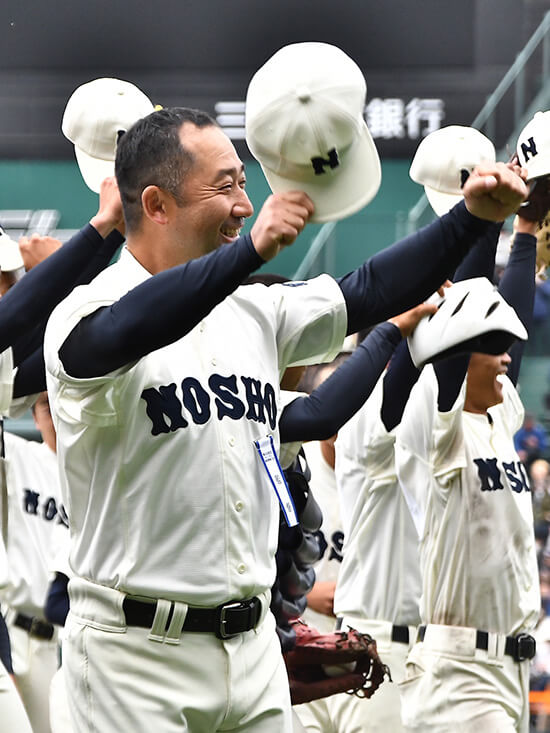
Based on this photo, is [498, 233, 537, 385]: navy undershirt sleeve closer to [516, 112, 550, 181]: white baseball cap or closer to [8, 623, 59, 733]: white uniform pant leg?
[516, 112, 550, 181]: white baseball cap

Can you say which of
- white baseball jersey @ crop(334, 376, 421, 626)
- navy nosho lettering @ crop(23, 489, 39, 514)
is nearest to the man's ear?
white baseball jersey @ crop(334, 376, 421, 626)

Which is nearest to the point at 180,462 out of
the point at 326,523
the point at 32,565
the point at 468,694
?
the point at 468,694

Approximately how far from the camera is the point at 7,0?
1364cm

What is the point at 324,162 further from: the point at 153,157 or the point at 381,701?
the point at 381,701

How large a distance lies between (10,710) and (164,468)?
3.71 feet

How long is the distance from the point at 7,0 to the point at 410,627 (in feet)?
33.2

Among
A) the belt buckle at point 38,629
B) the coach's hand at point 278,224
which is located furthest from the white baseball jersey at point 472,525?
the belt buckle at point 38,629

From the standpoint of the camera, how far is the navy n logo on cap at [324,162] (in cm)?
278

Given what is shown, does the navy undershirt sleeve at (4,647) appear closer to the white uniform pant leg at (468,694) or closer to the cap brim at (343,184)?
the white uniform pant leg at (468,694)

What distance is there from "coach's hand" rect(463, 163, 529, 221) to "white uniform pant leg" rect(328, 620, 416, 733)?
8.63 feet

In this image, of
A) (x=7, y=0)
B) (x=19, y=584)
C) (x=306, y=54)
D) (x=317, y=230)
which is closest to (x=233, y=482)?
(x=306, y=54)

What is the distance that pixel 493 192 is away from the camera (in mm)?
2646

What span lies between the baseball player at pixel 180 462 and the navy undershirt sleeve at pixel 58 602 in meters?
1.12

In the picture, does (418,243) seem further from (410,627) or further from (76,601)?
(410,627)
